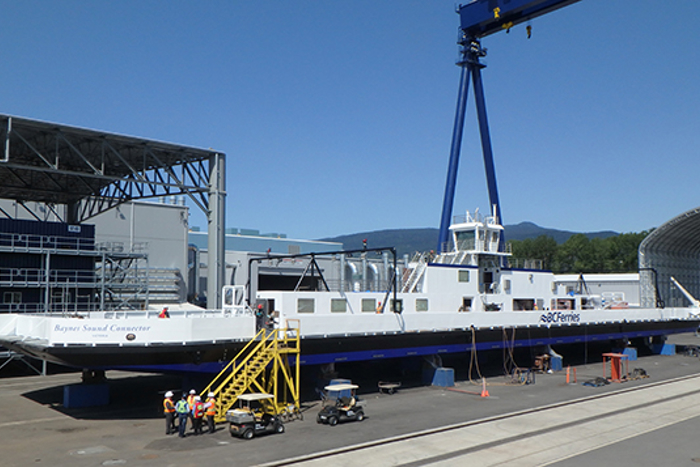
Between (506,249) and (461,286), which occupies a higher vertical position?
(506,249)

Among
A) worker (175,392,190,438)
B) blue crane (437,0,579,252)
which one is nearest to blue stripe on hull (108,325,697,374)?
worker (175,392,190,438)

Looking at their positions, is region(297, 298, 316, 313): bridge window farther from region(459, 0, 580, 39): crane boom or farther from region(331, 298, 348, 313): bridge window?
region(459, 0, 580, 39): crane boom

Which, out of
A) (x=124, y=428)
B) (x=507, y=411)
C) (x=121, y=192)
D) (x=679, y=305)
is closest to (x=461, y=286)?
(x=507, y=411)

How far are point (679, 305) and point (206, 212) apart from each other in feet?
171

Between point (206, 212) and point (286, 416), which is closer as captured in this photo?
point (286, 416)

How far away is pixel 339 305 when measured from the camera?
88.7 feet

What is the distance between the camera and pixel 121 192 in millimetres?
39188

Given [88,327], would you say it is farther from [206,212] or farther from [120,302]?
[120,302]

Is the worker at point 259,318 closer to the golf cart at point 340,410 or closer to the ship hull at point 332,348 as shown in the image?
the ship hull at point 332,348

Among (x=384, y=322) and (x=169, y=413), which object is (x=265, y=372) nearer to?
(x=169, y=413)

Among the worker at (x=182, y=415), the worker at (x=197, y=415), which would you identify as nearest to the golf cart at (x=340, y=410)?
the worker at (x=197, y=415)

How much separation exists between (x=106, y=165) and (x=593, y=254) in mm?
117363

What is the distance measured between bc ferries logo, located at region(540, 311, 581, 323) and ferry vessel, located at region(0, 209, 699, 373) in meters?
0.06

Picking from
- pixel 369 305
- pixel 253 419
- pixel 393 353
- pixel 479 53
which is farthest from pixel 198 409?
pixel 479 53
